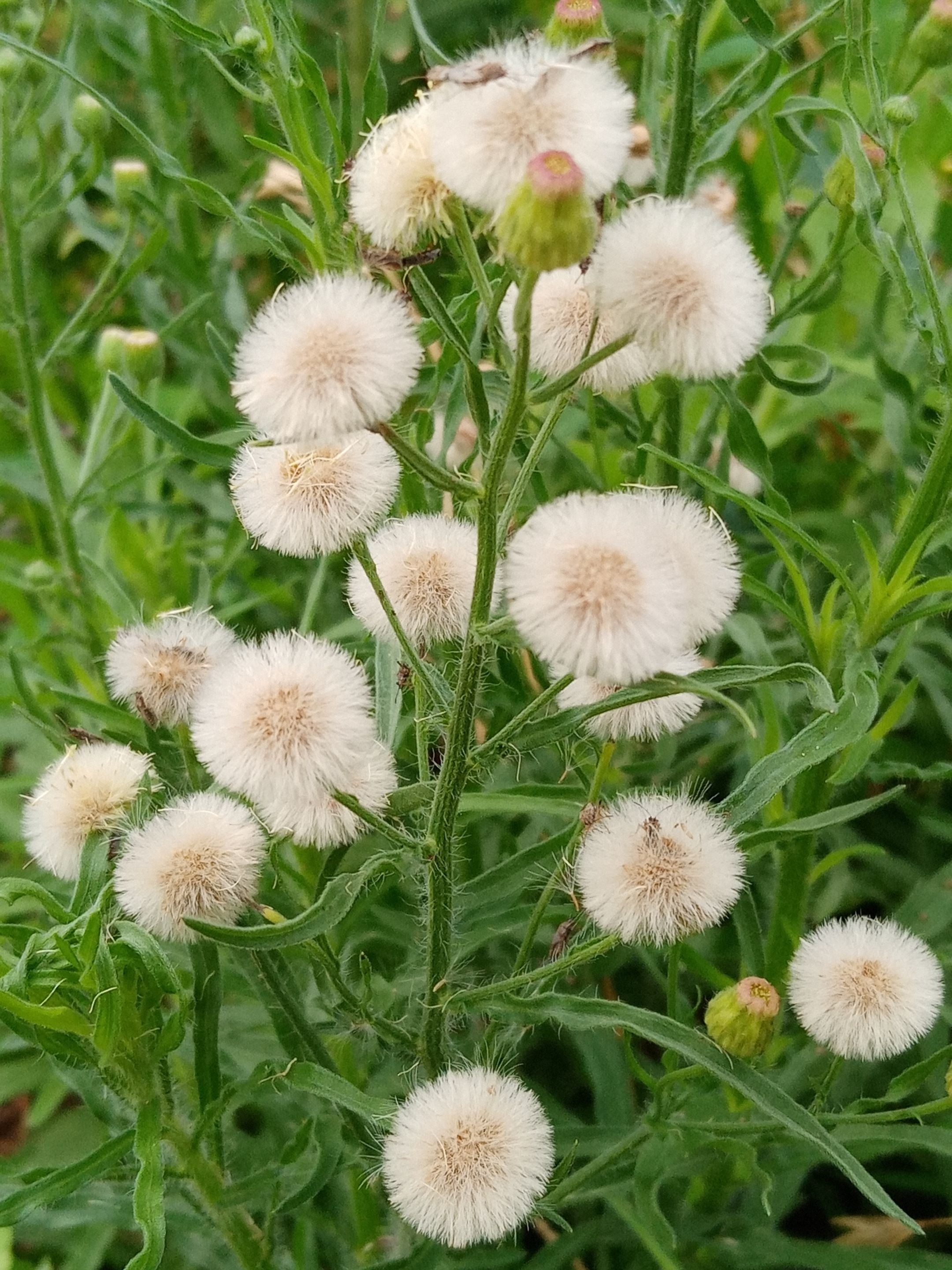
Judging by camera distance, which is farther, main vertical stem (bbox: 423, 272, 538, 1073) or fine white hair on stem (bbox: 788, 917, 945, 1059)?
fine white hair on stem (bbox: 788, 917, 945, 1059)

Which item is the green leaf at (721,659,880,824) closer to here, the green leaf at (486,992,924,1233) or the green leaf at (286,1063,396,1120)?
the green leaf at (486,992,924,1233)

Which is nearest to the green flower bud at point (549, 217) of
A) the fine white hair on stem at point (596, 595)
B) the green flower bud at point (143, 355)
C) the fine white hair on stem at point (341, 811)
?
the fine white hair on stem at point (596, 595)

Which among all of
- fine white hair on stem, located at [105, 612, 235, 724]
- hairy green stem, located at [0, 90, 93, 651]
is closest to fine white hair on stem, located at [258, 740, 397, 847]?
fine white hair on stem, located at [105, 612, 235, 724]

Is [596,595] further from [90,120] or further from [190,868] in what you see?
[90,120]

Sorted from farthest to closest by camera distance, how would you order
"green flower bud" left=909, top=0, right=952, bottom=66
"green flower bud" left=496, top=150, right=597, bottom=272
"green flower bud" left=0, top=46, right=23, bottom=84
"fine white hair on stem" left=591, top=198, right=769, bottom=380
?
"green flower bud" left=0, top=46, right=23, bottom=84 → "green flower bud" left=909, top=0, right=952, bottom=66 → "fine white hair on stem" left=591, top=198, right=769, bottom=380 → "green flower bud" left=496, top=150, right=597, bottom=272

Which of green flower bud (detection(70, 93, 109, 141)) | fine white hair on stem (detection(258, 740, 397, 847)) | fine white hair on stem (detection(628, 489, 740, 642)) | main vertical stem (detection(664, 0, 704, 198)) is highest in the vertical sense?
green flower bud (detection(70, 93, 109, 141))

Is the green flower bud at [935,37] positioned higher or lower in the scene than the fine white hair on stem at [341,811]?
higher

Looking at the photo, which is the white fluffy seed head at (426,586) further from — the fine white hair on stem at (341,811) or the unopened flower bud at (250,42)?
the unopened flower bud at (250,42)
